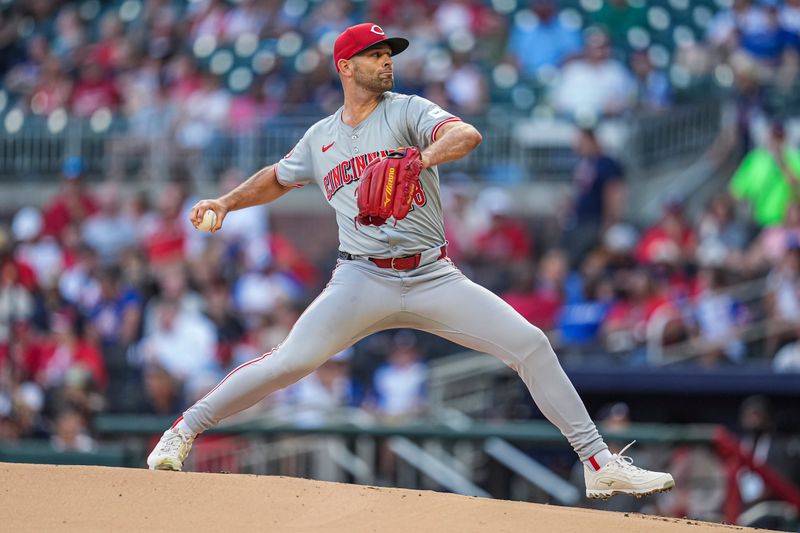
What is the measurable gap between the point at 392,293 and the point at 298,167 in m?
0.72

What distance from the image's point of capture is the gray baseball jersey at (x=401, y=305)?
542 centimetres

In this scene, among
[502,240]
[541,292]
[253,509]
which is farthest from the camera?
[502,240]

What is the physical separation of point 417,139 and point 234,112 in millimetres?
9638

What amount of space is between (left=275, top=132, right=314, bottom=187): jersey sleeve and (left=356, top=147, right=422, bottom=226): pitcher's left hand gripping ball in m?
0.75

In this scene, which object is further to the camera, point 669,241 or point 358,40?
point 669,241

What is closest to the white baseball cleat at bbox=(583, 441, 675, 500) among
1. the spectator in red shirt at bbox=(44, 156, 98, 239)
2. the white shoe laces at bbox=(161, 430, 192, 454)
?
the white shoe laces at bbox=(161, 430, 192, 454)

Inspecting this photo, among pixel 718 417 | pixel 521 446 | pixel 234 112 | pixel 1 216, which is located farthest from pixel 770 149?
pixel 1 216

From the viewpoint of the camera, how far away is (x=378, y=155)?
545 centimetres

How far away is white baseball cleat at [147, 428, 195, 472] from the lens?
570 centimetres

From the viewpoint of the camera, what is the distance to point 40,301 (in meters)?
12.3

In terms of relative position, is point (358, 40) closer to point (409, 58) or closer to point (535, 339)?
point (535, 339)

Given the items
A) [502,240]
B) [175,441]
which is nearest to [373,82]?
[175,441]

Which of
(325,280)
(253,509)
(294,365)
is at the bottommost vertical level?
(325,280)

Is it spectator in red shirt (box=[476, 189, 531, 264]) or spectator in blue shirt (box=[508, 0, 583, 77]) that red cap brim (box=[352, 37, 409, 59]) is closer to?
spectator in red shirt (box=[476, 189, 531, 264])
